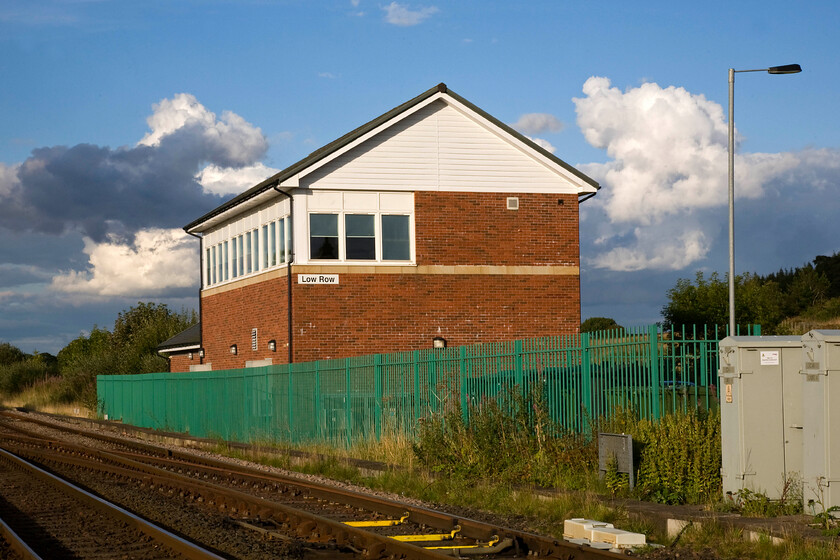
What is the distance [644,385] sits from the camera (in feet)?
43.0

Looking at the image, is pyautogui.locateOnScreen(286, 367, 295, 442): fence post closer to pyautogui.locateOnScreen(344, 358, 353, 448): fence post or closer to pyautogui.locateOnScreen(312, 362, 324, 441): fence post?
pyautogui.locateOnScreen(312, 362, 324, 441): fence post

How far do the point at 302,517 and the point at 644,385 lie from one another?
4803 mm

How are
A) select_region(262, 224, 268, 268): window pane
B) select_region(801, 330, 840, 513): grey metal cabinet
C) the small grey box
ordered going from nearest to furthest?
1. select_region(801, 330, 840, 513): grey metal cabinet
2. the small grey box
3. select_region(262, 224, 268, 268): window pane

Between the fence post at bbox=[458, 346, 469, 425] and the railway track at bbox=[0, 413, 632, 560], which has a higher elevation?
the fence post at bbox=[458, 346, 469, 425]

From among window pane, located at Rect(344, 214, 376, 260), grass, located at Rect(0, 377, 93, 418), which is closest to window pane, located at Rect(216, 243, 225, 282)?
window pane, located at Rect(344, 214, 376, 260)

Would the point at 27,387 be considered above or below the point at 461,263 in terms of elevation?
below

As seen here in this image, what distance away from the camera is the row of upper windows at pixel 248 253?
97.7 ft

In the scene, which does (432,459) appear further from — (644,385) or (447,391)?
(644,385)

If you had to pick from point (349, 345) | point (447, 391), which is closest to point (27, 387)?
point (349, 345)

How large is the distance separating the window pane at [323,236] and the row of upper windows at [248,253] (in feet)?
2.51

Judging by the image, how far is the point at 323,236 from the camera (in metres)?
28.8

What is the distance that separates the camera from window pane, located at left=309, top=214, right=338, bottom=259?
28.7m

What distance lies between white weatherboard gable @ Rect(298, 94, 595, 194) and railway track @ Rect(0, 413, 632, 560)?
1131cm

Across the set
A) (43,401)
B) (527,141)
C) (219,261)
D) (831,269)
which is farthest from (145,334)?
(831,269)
